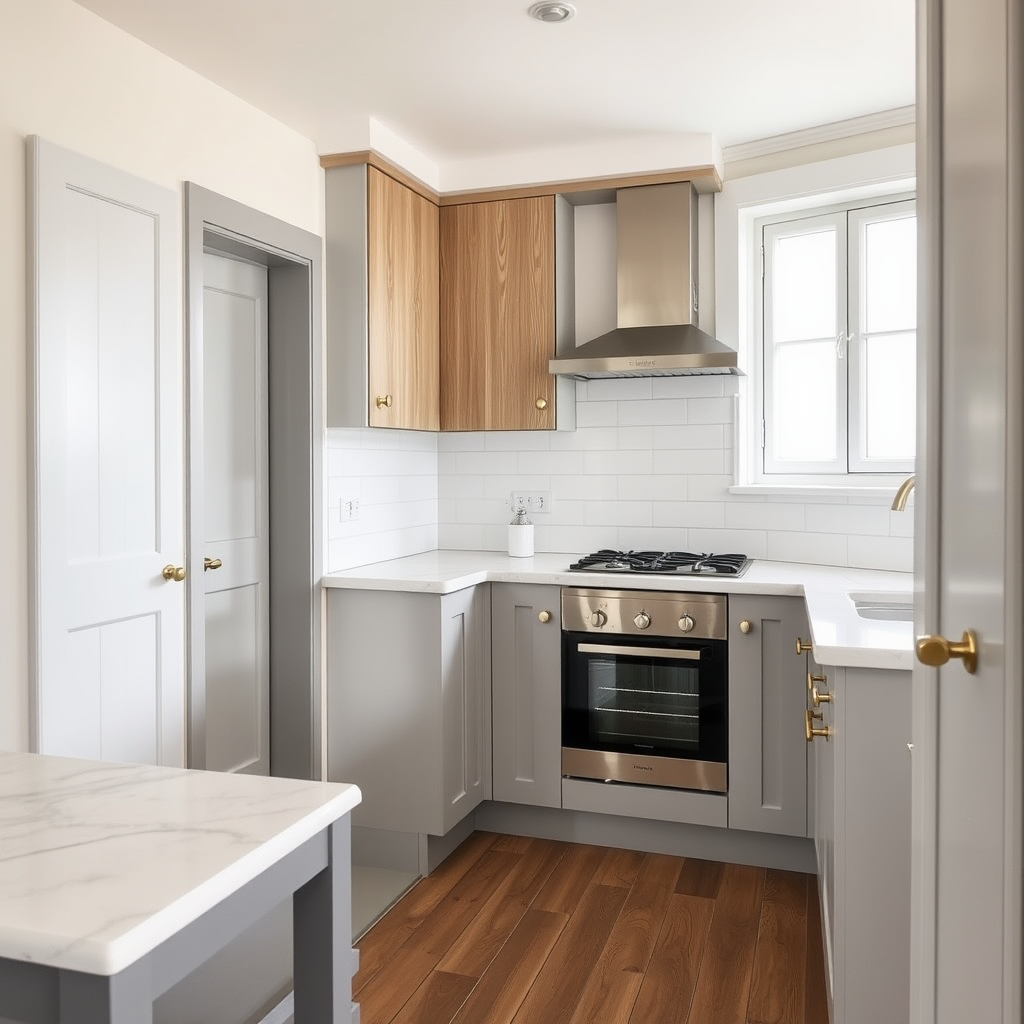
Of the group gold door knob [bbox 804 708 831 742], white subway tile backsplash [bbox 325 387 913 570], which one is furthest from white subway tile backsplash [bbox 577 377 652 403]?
gold door knob [bbox 804 708 831 742]

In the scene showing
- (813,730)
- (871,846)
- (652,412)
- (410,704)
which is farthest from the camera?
(652,412)

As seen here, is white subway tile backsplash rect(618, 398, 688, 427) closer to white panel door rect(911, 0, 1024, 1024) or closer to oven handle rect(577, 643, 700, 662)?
oven handle rect(577, 643, 700, 662)

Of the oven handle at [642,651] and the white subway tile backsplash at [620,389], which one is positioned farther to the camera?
the white subway tile backsplash at [620,389]

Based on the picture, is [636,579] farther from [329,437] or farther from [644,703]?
[329,437]

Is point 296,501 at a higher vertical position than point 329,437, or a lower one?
lower

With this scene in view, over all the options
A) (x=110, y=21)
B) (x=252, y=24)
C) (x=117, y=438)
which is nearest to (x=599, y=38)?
(x=252, y=24)

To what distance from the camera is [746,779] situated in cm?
309

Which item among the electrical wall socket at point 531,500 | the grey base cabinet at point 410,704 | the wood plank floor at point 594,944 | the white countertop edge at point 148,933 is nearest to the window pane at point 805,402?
the electrical wall socket at point 531,500

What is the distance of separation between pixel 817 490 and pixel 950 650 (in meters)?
2.45

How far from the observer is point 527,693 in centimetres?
335

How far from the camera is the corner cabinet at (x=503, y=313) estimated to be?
12.1 ft

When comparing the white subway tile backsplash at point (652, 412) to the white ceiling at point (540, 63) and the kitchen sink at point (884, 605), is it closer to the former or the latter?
the white ceiling at point (540, 63)

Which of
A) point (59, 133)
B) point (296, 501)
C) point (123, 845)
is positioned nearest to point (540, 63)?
point (59, 133)

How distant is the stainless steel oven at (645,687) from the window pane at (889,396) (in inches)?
38.0
